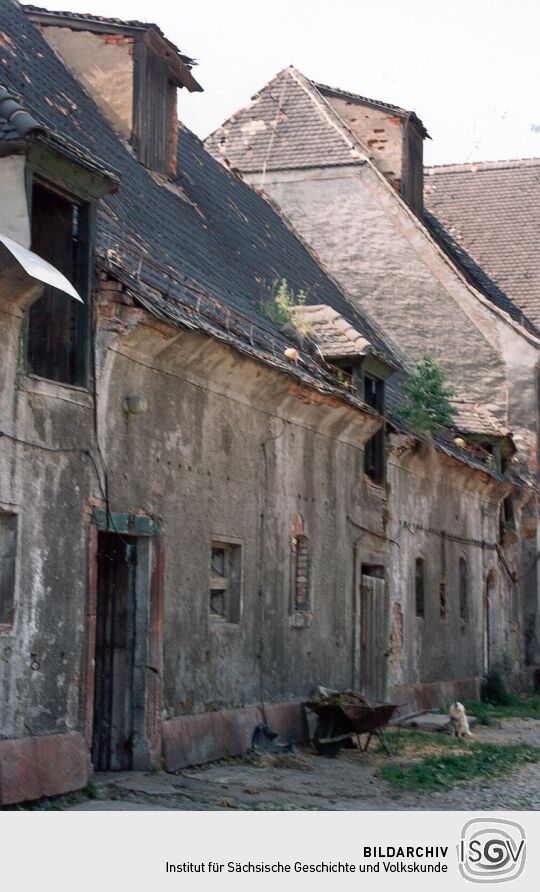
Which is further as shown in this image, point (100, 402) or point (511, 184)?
point (511, 184)

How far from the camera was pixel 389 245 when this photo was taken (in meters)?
28.4

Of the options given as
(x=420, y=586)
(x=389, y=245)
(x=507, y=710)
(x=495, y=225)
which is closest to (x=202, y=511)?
(x=420, y=586)

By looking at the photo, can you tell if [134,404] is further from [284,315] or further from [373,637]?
[373,637]

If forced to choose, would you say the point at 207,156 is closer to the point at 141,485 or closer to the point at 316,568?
the point at 316,568

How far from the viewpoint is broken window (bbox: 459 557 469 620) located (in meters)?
26.4

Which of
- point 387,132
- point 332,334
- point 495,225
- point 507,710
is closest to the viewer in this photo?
point 332,334

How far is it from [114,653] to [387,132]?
738 inches

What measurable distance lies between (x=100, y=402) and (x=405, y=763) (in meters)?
5.82

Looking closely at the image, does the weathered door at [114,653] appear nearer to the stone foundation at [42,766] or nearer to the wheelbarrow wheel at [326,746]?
the stone foundation at [42,766]

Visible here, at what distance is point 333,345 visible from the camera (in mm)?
19953

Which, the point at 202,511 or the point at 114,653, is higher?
the point at 202,511

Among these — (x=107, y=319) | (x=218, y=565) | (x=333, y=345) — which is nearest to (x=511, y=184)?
(x=333, y=345)

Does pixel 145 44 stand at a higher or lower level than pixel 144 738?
higher

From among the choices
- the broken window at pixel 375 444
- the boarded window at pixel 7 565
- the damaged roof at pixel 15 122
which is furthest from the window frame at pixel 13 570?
the broken window at pixel 375 444
